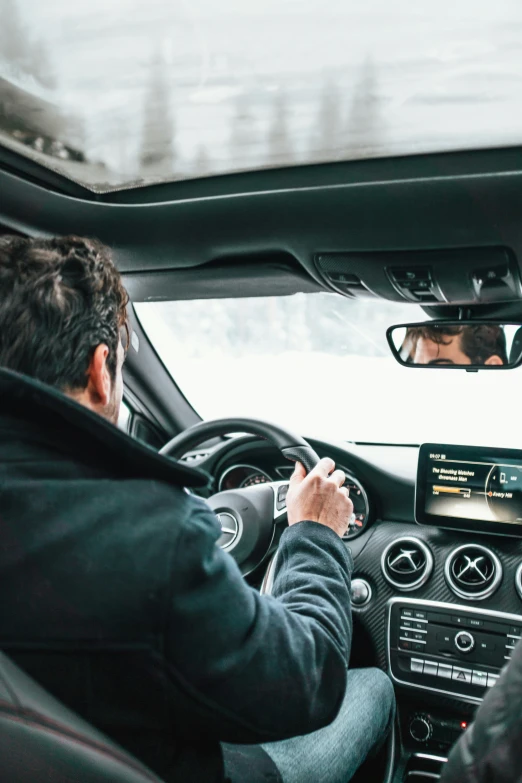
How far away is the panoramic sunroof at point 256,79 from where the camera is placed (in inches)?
62.1

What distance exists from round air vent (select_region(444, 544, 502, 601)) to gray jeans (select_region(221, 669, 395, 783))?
16.5 inches

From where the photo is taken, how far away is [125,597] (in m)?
1.05

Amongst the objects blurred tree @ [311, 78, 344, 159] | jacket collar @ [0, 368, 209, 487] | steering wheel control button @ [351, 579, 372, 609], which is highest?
blurred tree @ [311, 78, 344, 159]

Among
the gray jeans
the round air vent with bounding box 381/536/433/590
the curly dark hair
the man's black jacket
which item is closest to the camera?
the man's black jacket

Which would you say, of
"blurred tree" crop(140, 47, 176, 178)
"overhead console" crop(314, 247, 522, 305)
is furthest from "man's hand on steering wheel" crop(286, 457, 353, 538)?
→ "blurred tree" crop(140, 47, 176, 178)

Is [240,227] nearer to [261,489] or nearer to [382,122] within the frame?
[382,122]

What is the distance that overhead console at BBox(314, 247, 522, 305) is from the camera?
85.4 inches

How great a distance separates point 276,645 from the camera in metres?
1.17

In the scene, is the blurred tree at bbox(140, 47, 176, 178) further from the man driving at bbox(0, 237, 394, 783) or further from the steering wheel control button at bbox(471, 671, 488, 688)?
the steering wheel control button at bbox(471, 671, 488, 688)

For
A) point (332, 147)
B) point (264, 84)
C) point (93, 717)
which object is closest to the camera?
point (93, 717)

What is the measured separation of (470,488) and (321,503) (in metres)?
1.06

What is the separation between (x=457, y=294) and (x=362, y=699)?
1.36 metres

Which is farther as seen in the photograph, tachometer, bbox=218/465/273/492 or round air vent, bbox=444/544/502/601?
tachometer, bbox=218/465/273/492

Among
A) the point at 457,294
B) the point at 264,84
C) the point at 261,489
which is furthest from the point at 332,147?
the point at 261,489
